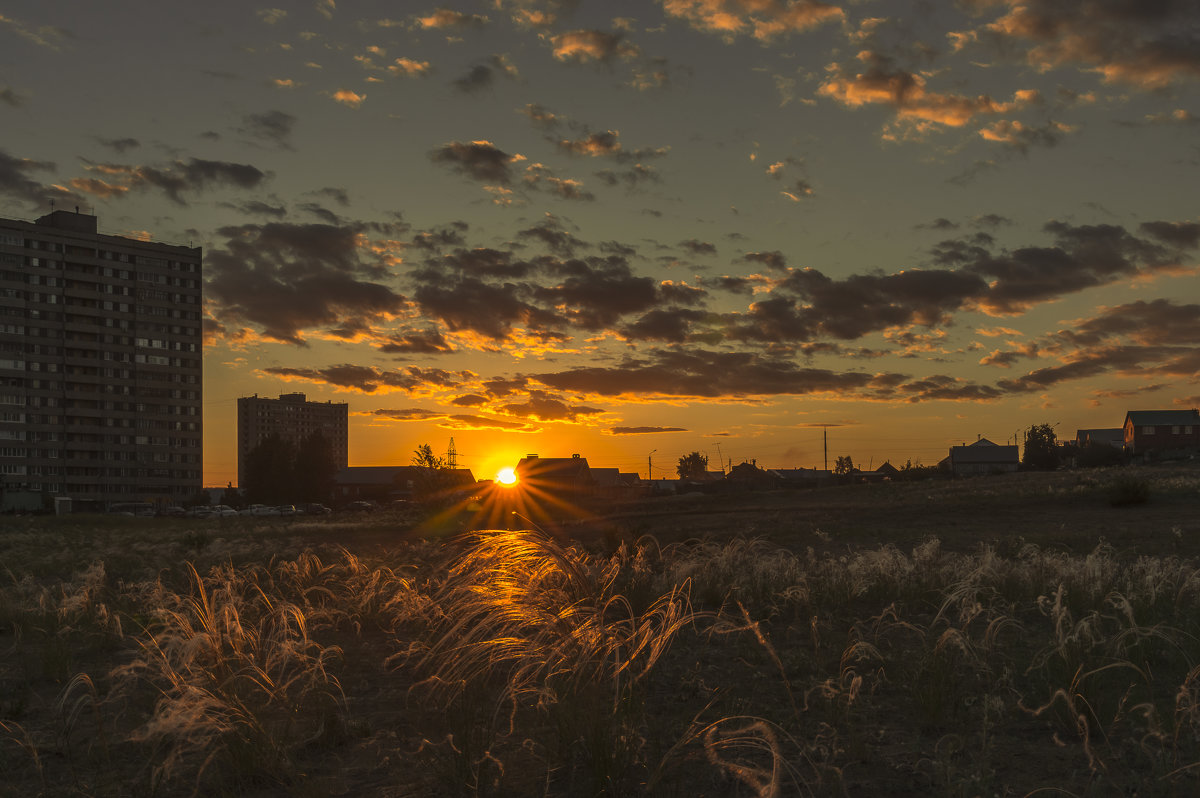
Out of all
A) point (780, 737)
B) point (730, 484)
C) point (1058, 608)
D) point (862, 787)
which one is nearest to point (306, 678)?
point (780, 737)

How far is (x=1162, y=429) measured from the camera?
104688 millimetres

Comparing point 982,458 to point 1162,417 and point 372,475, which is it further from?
point 372,475

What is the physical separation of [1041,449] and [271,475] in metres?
105

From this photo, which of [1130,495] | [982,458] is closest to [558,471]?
[982,458]

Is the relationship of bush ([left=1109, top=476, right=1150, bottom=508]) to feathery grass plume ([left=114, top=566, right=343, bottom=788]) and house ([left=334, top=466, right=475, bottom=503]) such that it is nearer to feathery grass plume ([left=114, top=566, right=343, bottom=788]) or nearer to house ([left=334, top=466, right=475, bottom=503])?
feathery grass plume ([left=114, top=566, right=343, bottom=788])

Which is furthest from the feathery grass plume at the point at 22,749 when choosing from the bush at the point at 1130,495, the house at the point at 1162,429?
the house at the point at 1162,429

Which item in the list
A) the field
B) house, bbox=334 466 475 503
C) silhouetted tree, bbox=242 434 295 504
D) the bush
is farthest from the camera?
house, bbox=334 466 475 503

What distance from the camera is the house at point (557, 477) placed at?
9838 centimetres

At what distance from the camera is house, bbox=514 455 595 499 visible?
323 ft

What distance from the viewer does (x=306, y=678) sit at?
736 centimetres

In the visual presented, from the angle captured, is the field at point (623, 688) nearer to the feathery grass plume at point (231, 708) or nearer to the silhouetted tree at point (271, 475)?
the feathery grass plume at point (231, 708)

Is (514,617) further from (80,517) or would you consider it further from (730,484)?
(730,484)

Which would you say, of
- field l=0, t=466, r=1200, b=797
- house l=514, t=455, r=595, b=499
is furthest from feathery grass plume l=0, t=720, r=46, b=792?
house l=514, t=455, r=595, b=499

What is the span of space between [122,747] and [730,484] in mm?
91679
